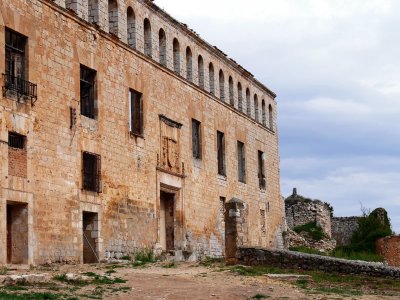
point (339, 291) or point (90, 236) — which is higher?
point (90, 236)

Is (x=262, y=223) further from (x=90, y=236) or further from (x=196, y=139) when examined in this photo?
(x=90, y=236)

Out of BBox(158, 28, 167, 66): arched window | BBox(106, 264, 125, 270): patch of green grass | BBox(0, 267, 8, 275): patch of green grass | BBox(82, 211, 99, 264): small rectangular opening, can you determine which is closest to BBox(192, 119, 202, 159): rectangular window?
BBox(158, 28, 167, 66): arched window

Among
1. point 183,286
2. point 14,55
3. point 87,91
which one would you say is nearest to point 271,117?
point 87,91

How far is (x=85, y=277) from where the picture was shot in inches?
659

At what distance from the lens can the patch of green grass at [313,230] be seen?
4706 cm

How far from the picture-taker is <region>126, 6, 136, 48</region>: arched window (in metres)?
26.5

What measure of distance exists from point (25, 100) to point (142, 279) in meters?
5.88

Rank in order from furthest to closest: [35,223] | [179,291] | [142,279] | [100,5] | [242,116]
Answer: [242,116], [100,5], [35,223], [142,279], [179,291]

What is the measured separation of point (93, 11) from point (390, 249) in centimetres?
2028

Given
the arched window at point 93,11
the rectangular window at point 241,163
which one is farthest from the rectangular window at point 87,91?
the rectangular window at point 241,163

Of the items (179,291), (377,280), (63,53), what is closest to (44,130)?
(63,53)

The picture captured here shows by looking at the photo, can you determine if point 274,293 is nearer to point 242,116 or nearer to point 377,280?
point 377,280

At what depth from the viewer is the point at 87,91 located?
23.9 meters

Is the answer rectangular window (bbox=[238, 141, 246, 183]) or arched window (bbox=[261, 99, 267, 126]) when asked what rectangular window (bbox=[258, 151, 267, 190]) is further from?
rectangular window (bbox=[238, 141, 246, 183])
